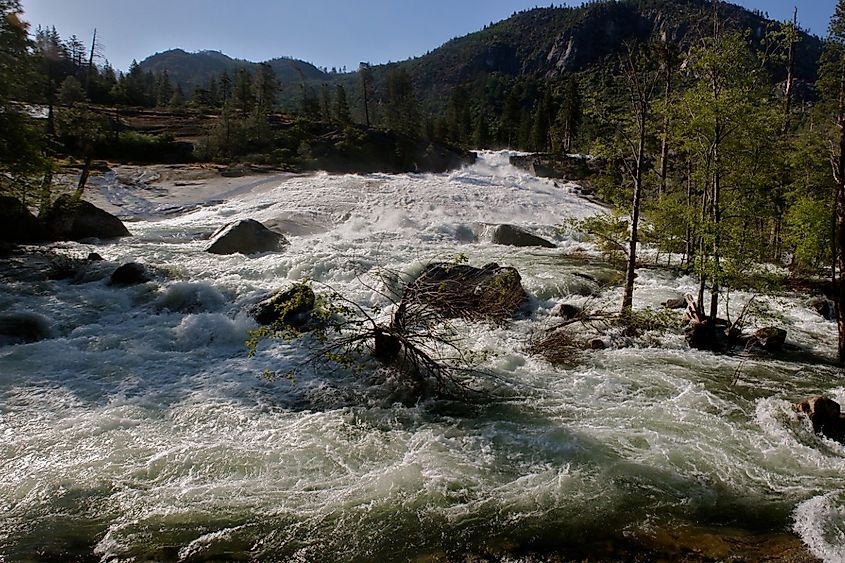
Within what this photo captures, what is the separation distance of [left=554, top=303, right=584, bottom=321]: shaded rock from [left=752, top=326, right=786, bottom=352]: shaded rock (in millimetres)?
3898

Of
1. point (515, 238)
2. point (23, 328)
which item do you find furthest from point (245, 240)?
point (515, 238)

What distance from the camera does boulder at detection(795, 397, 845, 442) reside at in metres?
7.45

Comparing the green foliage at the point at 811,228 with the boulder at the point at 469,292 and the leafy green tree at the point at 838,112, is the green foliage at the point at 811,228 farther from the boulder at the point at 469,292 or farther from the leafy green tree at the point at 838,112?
the boulder at the point at 469,292

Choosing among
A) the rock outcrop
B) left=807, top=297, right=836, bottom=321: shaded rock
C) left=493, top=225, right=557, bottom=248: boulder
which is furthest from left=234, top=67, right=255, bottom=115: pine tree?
the rock outcrop

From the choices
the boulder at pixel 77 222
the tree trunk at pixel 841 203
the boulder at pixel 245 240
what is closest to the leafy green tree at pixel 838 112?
the tree trunk at pixel 841 203

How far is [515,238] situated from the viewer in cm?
2220

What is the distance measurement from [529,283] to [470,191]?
1856 centimetres

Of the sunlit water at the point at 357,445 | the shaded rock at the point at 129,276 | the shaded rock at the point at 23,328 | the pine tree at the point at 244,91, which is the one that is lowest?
the sunlit water at the point at 357,445

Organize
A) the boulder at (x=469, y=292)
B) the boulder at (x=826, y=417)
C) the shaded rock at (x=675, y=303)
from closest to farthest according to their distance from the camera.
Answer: the boulder at (x=826, y=417) < the boulder at (x=469, y=292) < the shaded rock at (x=675, y=303)

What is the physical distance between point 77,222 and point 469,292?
18062mm

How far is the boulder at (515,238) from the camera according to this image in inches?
869

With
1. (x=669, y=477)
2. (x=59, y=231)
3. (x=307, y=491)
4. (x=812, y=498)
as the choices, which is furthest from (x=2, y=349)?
(x=812, y=498)

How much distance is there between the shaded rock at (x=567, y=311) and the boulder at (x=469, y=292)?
3.61ft

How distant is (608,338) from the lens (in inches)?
459
